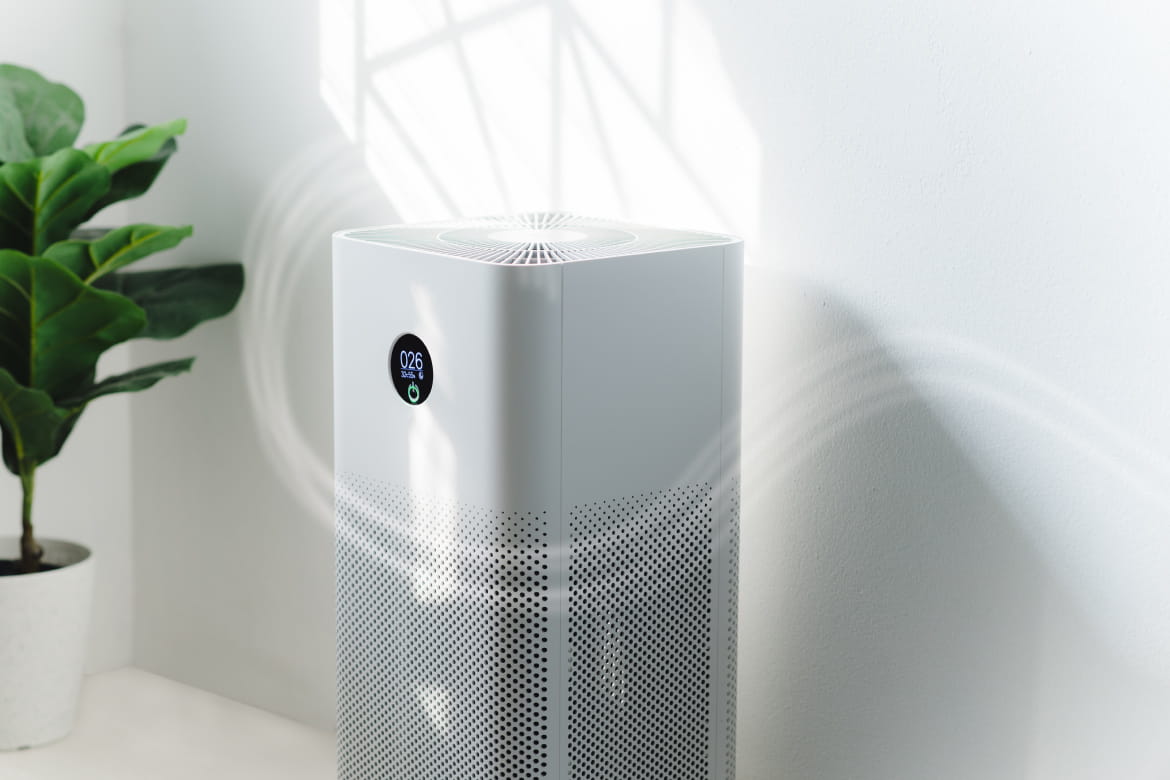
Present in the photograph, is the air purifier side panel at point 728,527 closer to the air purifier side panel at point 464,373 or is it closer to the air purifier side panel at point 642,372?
the air purifier side panel at point 642,372

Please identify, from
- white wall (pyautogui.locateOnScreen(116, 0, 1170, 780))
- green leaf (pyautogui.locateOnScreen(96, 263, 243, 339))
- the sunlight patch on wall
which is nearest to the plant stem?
green leaf (pyautogui.locateOnScreen(96, 263, 243, 339))

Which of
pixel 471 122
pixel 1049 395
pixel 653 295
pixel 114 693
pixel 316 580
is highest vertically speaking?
pixel 471 122

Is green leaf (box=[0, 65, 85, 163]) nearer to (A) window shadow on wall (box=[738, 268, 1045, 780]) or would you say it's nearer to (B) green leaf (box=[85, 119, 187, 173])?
(B) green leaf (box=[85, 119, 187, 173])

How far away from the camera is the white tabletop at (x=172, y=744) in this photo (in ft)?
6.72

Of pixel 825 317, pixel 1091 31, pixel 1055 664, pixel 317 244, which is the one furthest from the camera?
pixel 317 244

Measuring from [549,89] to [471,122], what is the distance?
147 mm

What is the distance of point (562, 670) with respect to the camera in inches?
55.6

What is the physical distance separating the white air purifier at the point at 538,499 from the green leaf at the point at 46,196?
2.00 ft

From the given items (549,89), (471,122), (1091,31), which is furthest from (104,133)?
(1091,31)

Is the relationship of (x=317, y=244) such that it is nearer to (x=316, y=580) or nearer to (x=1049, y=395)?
(x=316, y=580)

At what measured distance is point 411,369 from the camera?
1443 millimetres

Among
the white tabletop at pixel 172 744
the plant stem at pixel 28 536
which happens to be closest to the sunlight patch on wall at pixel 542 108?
the plant stem at pixel 28 536

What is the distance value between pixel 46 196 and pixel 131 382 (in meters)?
0.32

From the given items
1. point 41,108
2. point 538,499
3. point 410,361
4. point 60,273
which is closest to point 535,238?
point 410,361
